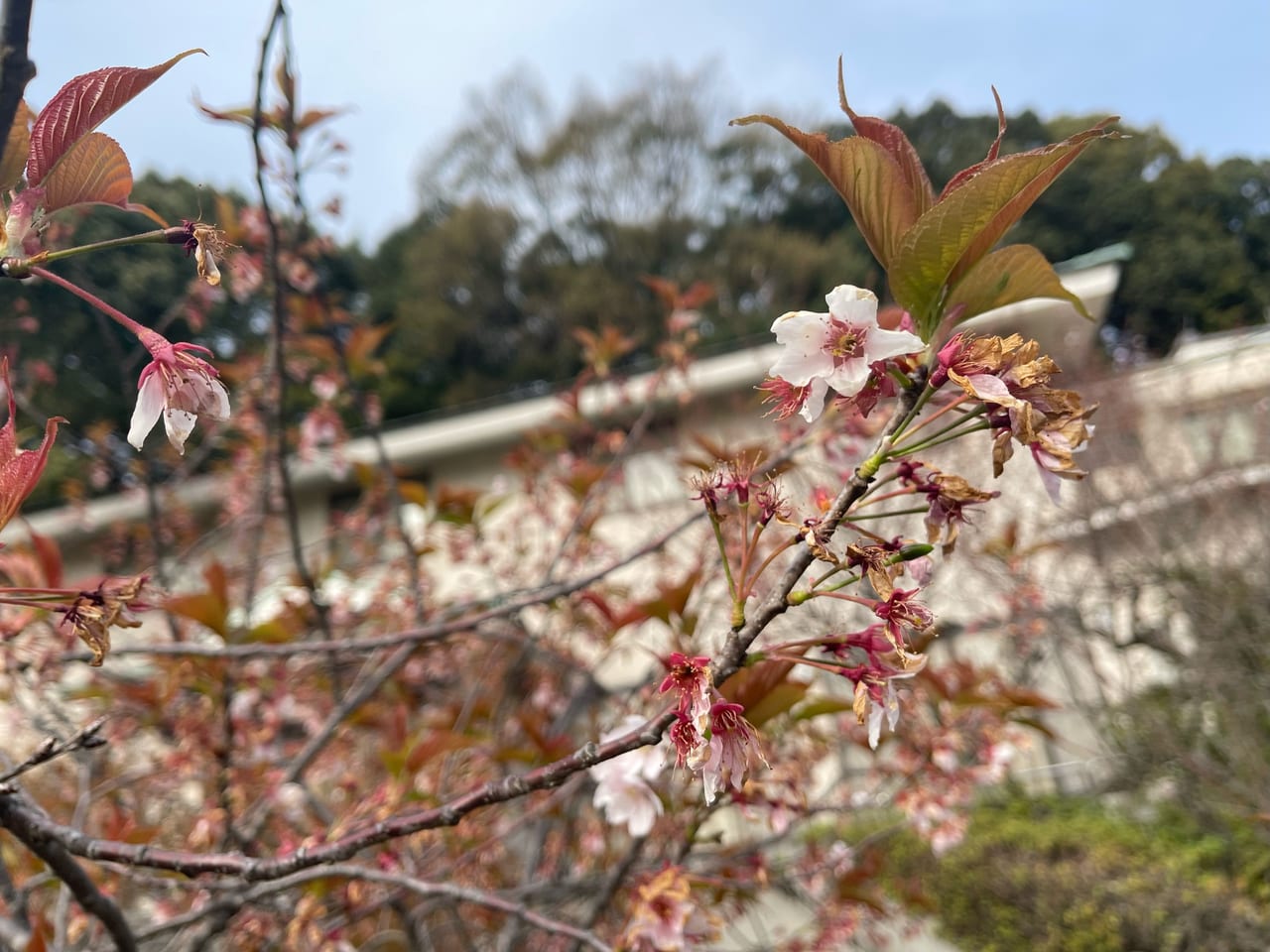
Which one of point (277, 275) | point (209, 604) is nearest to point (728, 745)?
point (209, 604)

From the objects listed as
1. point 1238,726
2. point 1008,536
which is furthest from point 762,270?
point 1008,536

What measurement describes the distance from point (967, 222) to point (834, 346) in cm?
12

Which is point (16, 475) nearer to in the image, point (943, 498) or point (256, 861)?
point (256, 861)

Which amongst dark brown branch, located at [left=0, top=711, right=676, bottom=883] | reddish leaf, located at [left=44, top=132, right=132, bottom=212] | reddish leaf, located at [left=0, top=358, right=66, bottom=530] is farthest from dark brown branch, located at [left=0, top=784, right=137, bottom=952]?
reddish leaf, located at [left=44, top=132, right=132, bottom=212]

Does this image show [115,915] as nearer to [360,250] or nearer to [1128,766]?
[1128,766]

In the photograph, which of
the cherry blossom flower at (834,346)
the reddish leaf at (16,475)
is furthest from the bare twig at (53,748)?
the cherry blossom flower at (834,346)

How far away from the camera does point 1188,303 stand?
16.9ft

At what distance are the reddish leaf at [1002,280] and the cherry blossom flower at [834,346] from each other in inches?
3.5

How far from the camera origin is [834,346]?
0.52 meters

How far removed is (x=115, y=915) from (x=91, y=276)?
5.80 ft

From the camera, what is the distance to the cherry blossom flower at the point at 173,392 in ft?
1.70

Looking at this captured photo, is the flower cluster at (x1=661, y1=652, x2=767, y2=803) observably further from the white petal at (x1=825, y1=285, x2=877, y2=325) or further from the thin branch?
the thin branch

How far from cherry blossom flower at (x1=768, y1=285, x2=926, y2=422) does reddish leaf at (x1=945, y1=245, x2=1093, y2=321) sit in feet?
0.29

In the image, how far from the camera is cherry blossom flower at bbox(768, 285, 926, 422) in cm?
50
